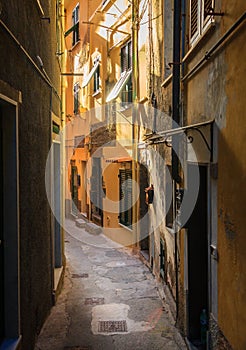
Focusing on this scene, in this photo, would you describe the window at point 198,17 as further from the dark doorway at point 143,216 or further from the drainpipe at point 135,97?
the dark doorway at point 143,216

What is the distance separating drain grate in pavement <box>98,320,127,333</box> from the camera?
7.11 meters

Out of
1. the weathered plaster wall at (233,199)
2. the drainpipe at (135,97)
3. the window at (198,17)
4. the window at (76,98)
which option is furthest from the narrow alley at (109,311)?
the window at (76,98)

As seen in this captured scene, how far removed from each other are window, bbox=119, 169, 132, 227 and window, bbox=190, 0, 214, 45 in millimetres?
7397

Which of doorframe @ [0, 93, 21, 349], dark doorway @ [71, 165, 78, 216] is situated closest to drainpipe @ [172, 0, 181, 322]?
doorframe @ [0, 93, 21, 349]

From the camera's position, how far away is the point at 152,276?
10.4 m

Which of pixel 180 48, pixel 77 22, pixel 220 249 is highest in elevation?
pixel 77 22

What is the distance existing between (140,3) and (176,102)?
5437mm

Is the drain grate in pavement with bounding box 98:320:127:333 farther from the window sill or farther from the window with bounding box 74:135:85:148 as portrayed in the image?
the window with bounding box 74:135:85:148

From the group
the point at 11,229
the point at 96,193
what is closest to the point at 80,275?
the point at 11,229

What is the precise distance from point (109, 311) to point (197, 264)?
2.44m

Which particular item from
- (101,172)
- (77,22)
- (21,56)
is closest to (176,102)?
(21,56)

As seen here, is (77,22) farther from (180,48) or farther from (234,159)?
(234,159)

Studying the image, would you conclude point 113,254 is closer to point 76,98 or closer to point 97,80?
point 97,80

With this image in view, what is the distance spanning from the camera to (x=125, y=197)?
14.1 metres
